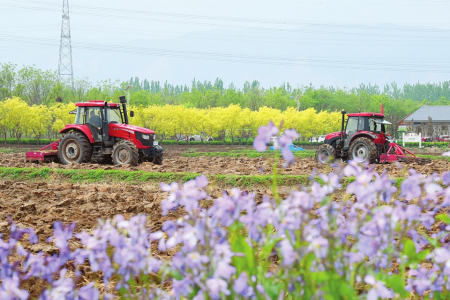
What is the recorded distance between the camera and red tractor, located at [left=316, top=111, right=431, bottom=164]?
641 inches

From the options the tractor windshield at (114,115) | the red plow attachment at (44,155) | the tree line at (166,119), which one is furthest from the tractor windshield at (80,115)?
the tree line at (166,119)

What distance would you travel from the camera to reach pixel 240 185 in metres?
12.6

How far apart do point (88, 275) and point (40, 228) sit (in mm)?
1896

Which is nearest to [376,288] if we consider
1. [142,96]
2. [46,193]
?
[46,193]

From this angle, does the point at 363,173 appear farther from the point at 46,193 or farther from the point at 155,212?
the point at 46,193

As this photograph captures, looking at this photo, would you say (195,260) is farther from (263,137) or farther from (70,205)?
(70,205)

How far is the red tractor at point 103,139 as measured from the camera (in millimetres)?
15695

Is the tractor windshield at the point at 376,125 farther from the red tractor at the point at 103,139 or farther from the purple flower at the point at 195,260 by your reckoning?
the purple flower at the point at 195,260

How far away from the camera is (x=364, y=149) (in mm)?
16484

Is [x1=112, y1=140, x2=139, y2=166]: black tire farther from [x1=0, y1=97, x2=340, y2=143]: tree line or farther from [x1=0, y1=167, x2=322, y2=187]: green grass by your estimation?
[x1=0, y1=97, x2=340, y2=143]: tree line

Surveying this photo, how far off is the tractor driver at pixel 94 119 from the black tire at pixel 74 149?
59cm

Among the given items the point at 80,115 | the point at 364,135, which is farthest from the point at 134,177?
the point at 364,135

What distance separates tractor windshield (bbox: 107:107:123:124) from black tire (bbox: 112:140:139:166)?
1.00m

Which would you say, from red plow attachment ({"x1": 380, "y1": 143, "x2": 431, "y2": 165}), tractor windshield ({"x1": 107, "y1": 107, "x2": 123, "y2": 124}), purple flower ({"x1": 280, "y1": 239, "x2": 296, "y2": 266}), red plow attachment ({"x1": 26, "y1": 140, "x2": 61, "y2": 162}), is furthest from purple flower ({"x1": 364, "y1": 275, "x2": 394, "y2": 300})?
red plow attachment ({"x1": 26, "y1": 140, "x2": 61, "y2": 162})
